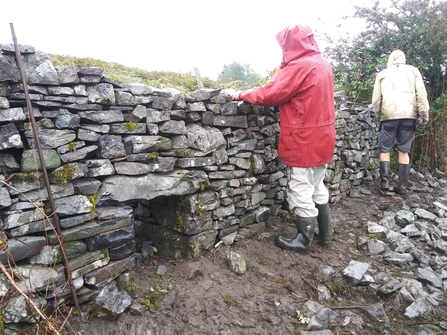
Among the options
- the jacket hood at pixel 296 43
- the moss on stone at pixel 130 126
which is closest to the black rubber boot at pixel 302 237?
the jacket hood at pixel 296 43

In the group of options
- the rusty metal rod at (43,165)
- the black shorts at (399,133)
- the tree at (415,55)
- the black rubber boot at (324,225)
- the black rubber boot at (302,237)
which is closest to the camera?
the rusty metal rod at (43,165)

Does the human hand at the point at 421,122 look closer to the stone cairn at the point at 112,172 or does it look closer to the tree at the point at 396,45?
the tree at the point at 396,45

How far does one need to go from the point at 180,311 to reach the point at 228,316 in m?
0.43

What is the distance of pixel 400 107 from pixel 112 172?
5.12 metres

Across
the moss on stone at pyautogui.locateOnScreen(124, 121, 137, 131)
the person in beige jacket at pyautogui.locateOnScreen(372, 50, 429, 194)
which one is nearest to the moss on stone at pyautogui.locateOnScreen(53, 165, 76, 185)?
the moss on stone at pyautogui.locateOnScreen(124, 121, 137, 131)

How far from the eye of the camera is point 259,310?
304 cm

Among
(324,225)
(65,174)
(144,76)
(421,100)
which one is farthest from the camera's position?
(421,100)

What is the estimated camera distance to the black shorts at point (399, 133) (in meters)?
5.98

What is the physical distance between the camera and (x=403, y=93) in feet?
19.0

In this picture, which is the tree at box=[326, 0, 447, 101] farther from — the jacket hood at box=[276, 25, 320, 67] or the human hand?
the jacket hood at box=[276, 25, 320, 67]

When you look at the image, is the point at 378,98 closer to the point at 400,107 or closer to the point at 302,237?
the point at 400,107

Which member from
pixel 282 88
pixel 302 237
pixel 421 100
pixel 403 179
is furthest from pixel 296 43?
pixel 403 179

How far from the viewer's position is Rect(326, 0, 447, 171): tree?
782 cm

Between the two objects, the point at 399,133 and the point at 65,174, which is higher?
the point at 65,174
